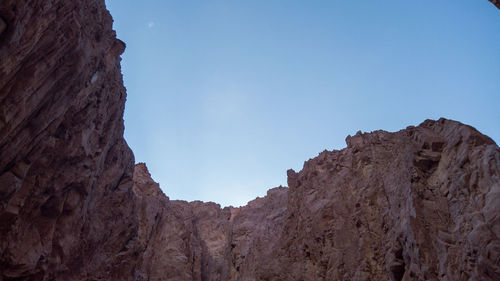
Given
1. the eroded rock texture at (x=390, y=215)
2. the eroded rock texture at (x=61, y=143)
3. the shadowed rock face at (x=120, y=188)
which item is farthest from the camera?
the eroded rock texture at (x=61, y=143)

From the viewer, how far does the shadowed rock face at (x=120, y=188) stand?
1384cm

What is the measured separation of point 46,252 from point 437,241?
2113 centimetres

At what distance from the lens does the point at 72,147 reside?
69.4 feet

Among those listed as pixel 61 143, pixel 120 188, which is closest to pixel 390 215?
pixel 61 143

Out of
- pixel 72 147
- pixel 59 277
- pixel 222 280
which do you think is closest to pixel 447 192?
pixel 72 147

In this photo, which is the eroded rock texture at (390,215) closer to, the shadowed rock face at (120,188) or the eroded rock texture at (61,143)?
the shadowed rock face at (120,188)

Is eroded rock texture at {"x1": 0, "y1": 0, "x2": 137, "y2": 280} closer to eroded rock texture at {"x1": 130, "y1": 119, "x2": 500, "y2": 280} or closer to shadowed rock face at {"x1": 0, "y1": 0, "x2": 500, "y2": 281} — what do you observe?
shadowed rock face at {"x1": 0, "y1": 0, "x2": 500, "y2": 281}

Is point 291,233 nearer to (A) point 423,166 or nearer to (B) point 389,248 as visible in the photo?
(B) point 389,248

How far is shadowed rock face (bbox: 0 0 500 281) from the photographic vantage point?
13844 millimetres

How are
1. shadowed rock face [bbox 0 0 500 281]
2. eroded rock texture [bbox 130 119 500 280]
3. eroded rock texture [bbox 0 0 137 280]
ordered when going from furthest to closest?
1. eroded rock texture [bbox 0 0 137 280]
2. shadowed rock face [bbox 0 0 500 281]
3. eroded rock texture [bbox 130 119 500 280]

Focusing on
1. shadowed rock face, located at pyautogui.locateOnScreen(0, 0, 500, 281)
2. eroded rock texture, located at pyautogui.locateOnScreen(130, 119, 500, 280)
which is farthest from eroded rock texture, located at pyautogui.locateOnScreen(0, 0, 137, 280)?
eroded rock texture, located at pyautogui.locateOnScreen(130, 119, 500, 280)

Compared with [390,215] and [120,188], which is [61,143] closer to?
[120,188]

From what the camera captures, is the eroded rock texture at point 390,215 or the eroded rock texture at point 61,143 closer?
the eroded rock texture at point 390,215

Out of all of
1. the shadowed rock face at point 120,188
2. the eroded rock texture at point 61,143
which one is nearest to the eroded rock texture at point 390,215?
the shadowed rock face at point 120,188
